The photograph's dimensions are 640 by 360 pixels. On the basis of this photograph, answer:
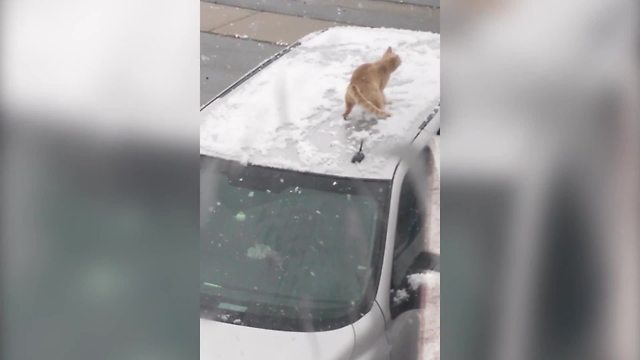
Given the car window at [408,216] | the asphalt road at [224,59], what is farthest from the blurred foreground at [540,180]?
the asphalt road at [224,59]

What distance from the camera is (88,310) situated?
1578 mm

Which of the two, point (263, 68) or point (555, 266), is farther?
point (263, 68)

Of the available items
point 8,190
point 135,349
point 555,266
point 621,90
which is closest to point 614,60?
point 621,90

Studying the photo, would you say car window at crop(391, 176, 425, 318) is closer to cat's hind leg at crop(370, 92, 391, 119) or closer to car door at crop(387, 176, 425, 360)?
car door at crop(387, 176, 425, 360)

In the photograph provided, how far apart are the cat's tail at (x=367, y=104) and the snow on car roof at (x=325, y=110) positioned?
12mm

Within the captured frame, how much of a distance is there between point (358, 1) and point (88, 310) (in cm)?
75

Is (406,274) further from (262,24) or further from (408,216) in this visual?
(262,24)

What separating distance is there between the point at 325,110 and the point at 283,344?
1.35 feet

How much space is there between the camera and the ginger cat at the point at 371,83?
1.48 m

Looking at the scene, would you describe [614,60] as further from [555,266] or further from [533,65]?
[555,266]

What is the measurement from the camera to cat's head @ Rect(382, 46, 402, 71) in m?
1.49

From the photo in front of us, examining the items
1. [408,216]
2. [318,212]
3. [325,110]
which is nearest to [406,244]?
[408,216]

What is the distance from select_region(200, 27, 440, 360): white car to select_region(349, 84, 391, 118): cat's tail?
0.02m

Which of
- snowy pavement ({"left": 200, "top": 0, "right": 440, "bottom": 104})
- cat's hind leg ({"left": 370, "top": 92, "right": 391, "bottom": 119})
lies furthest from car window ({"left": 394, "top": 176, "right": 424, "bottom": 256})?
snowy pavement ({"left": 200, "top": 0, "right": 440, "bottom": 104})
